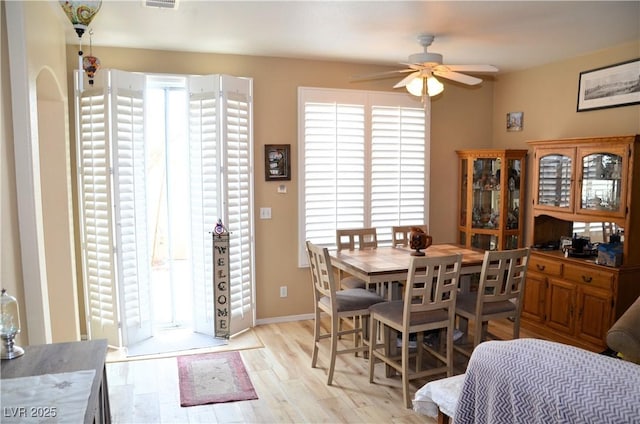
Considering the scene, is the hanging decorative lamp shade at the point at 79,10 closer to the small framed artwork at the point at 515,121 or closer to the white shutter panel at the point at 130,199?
the white shutter panel at the point at 130,199

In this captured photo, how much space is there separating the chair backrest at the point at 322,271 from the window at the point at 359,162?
122 cm

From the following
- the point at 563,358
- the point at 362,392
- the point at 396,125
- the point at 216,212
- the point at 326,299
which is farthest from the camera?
the point at 396,125

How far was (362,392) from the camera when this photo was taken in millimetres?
3518

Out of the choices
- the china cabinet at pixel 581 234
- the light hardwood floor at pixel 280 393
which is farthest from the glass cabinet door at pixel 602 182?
the light hardwood floor at pixel 280 393

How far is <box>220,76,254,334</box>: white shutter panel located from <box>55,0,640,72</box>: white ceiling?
47 cm

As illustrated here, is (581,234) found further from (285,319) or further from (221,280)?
(221,280)

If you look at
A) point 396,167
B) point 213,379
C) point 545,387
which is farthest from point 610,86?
point 213,379

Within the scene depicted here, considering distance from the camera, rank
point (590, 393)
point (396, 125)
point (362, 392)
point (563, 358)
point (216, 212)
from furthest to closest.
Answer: point (396, 125)
point (216, 212)
point (362, 392)
point (563, 358)
point (590, 393)

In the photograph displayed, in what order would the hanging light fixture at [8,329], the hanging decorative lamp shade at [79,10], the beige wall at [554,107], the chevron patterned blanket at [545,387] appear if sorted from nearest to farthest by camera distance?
the chevron patterned blanket at [545,387]
the hanging light fixture at [8,329]
the hanging decorative lamp shade at [79,10]
the beige wall at [554,107]

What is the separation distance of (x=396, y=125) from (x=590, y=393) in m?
3.93

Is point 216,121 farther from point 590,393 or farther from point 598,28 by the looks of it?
point 590,393

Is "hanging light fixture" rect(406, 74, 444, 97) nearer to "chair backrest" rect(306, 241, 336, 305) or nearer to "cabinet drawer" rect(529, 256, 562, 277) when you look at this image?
"chair backrest" rect(306, 241, 336, 305)

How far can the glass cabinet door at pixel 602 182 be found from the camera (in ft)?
13.1

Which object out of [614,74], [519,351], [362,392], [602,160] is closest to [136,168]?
[362,392]
